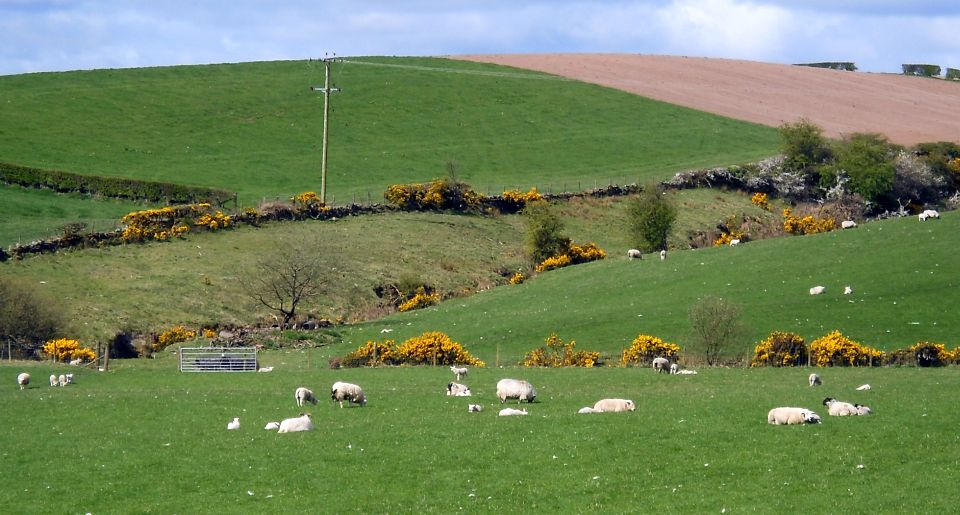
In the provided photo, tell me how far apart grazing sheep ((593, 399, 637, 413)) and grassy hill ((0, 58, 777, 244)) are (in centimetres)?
5814

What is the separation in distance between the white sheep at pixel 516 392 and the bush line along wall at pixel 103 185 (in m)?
56.5

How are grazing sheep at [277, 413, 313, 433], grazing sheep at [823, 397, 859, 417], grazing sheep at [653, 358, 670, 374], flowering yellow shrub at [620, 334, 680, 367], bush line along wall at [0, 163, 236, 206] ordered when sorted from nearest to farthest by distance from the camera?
1. grazing sheep at [823, 397, 859, 417]
2. grazing sheep at [277, 413, 313, 433]
3. grazing sheep at [653, 358, 670, 374]
4. flowering yellow shrub at [620, 334, 680, 367]
5. bush line along wall at [0, 163, 236, 206]

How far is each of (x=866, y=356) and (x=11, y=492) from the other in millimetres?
32541

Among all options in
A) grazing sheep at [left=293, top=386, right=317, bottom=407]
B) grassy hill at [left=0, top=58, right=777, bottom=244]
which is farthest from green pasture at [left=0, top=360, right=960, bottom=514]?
grassy hill at [left=0, top=58, right=777, bottom=244]

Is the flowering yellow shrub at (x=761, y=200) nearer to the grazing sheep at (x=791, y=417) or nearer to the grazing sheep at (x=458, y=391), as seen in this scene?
the grazing sheep at (x=458, y=391)

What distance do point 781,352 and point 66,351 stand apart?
31837mm

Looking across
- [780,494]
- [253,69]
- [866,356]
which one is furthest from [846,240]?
[253,69]

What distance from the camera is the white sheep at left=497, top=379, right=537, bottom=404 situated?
32.8 m

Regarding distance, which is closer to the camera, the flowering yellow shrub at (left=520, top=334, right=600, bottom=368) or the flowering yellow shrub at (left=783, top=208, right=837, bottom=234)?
the flowering yellow shrub at (left=520, top=334, right=600, bottom=368)

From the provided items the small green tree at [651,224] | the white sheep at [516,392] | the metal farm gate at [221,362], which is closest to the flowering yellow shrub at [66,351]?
the metal farm gate at [221,362]

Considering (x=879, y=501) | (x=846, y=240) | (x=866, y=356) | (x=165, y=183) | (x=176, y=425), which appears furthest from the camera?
(x=165, y=183)

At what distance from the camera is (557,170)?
337 feet

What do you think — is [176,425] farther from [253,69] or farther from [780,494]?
[253,69]

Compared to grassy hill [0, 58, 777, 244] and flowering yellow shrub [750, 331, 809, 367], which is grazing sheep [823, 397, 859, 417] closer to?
flowering yellow shrub [750, 331, 809, 367]
